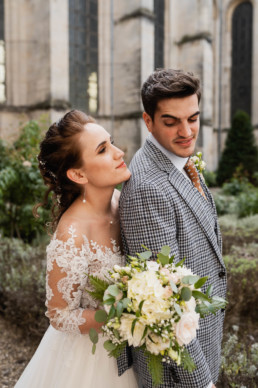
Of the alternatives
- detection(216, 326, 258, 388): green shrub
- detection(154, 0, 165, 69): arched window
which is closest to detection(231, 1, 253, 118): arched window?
detection(154, 0, 165, 69): arched window

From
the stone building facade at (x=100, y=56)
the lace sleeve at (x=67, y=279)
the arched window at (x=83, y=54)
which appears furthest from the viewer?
the arched window at (x=83, y=54)

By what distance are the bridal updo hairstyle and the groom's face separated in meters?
0.32

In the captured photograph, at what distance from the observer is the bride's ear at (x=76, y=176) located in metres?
1.55

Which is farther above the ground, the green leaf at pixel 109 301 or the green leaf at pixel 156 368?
the green leaf at pixel 109 301

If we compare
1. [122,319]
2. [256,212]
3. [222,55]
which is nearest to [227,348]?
[122,319]

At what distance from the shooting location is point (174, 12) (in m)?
15.4

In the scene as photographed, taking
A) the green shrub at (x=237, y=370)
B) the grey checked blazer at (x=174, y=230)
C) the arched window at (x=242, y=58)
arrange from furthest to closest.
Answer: the arched window at (x=242, y=58)
the green shrub at (x=237, y=370)
the grey checked blazer at (x=174, y=230)

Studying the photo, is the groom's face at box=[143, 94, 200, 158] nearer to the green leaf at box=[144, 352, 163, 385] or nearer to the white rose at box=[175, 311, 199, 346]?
the white rose at box=[175, 311, 199, 346]

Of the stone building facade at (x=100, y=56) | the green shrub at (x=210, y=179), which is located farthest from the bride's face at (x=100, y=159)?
the green shrub at (x=210, y=179)

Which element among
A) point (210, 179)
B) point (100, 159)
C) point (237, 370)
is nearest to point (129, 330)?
point (100, 159)

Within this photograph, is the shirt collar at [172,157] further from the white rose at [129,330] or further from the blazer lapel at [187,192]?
the white rose at [129,330]

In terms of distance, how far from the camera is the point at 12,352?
3391 millimetres

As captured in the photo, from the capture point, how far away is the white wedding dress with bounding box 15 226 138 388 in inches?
58.6

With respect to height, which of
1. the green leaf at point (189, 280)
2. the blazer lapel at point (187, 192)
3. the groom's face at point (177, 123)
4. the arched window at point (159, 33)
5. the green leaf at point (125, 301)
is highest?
the arched window at point (159, 33)
